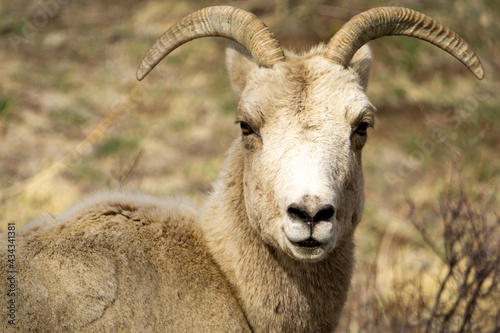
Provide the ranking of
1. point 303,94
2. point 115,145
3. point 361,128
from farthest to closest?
point 115,145 → point 361,128 → point 303,94

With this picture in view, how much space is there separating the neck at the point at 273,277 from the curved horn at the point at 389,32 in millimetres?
1286

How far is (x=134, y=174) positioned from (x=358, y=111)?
733cm

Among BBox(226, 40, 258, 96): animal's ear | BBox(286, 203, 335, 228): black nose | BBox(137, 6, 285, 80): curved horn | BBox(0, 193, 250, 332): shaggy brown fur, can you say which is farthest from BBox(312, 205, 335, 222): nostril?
BBox(226, 40, 258, 96): animal's ear

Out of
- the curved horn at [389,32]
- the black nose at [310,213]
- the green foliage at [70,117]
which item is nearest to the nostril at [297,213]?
the black nose at [310,213]

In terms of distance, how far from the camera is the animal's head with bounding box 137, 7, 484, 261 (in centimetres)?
389

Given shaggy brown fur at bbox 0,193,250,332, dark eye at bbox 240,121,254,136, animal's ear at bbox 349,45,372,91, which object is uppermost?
animal's ear at bbox 349,45,372,91

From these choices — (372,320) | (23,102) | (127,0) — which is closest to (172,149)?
(23,102)

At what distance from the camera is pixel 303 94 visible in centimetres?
435

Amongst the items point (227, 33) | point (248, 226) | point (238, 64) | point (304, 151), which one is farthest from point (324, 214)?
point (227, 33)

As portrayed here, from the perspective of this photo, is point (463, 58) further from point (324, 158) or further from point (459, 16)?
point (459, 16)

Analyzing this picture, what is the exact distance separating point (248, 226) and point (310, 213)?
0.98 m

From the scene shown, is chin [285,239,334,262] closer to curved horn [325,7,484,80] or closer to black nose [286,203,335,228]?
black nose [286,203,335,228]

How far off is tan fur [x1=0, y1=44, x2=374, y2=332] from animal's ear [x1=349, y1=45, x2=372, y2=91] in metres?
0.15

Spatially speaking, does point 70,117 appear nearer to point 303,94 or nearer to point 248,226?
point 248,226
